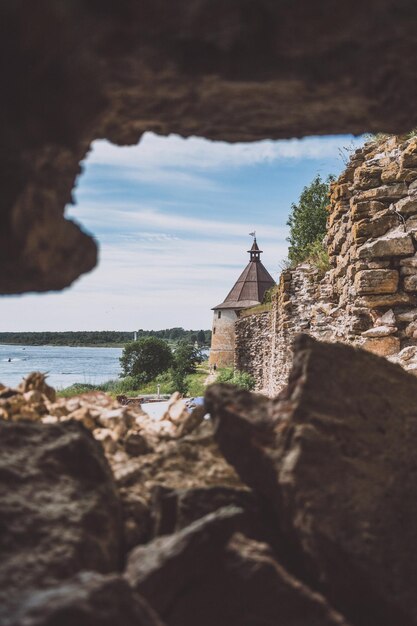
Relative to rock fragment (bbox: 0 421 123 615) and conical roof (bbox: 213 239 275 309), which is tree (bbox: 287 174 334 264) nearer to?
conical roof (bbox: 213 239 275 309)

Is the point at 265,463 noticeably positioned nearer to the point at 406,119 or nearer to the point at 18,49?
the point at 406,119

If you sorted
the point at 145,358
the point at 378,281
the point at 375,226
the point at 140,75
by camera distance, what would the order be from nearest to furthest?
the point at 140,75
the point at 378,281
the point at 375,226
the point at 145,358

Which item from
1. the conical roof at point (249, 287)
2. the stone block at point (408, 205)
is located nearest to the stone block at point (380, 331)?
the stone block at point (408, 205)

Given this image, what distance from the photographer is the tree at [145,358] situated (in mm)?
45031

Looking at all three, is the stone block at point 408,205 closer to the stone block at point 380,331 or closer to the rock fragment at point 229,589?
the stone block at point 380,331

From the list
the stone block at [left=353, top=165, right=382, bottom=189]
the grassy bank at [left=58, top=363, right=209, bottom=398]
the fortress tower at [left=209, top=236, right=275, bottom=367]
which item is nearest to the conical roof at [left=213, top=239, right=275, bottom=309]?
the fortress tower at [left=209, top=236, right=275, bottom=367]

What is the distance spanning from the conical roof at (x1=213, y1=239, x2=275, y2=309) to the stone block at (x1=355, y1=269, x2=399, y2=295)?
1212 inches

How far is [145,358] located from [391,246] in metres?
41.2

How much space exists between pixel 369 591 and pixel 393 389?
855mm

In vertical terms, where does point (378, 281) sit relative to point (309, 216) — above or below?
below

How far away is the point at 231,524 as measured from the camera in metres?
1.84

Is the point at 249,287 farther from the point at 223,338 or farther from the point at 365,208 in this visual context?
the point at 365,208

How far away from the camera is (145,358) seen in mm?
45750

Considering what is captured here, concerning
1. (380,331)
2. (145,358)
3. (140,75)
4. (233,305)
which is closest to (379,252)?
(380,331)
